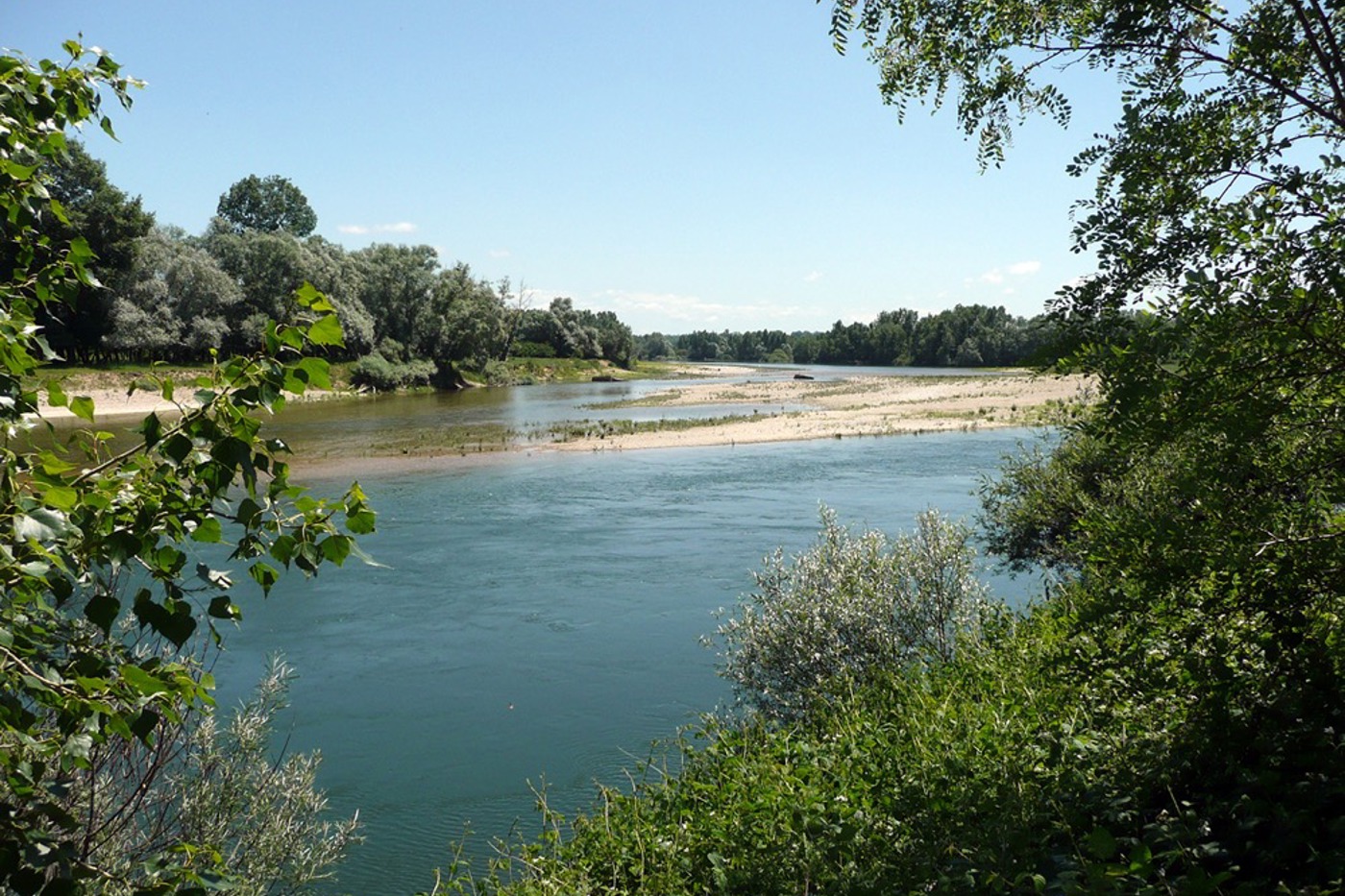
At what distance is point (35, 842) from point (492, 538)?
21.1 meters

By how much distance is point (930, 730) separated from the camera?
738 centimetres

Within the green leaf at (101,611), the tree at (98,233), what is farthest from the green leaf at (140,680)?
the tree at (98,233)

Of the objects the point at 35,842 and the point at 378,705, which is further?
the point at 378,705

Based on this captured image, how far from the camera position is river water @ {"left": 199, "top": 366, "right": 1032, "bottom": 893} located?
35.7 feet

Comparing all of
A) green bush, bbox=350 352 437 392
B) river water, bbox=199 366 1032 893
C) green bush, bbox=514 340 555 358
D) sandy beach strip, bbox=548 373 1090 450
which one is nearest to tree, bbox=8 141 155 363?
green bush, bbox=350 352 437 392

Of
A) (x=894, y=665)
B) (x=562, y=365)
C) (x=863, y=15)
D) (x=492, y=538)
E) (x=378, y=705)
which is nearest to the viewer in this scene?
(x=863, y=15)

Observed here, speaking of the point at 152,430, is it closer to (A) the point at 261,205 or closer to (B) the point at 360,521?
(B) the point at 360,521

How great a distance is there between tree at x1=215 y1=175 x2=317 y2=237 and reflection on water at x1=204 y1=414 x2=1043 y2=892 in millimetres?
105449

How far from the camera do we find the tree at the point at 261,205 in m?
122

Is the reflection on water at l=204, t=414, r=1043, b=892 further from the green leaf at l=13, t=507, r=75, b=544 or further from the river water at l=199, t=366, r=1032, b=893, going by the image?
the green leaf at l=13, t=507, r=75, b=544

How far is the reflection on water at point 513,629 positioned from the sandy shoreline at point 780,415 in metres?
5.24

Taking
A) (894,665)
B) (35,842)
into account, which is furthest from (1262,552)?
(894,665)

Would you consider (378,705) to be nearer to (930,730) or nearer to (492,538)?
(930,730)

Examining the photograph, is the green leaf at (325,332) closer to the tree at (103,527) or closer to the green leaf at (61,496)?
the tree at (103,527)
